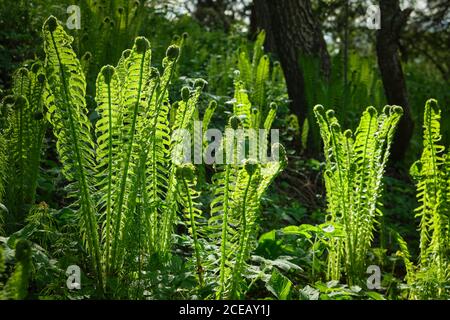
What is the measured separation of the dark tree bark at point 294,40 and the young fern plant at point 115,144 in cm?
245

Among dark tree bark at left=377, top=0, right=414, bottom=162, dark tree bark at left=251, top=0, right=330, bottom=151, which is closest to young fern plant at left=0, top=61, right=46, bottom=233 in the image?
dark tree bark at left=251, top=0, right=330, bottom=151

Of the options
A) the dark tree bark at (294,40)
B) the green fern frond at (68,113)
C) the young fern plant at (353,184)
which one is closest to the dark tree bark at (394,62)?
the dark tree bark at (294,40)

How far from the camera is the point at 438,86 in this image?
22.6 feet

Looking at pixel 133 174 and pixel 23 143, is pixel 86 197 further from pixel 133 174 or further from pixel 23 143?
pixel 23 143

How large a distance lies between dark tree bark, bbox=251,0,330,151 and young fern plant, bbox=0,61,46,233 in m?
2.50

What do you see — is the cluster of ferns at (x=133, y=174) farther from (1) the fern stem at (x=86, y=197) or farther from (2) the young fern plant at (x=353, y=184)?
(2) the young fern plant at (x=353, y=184)

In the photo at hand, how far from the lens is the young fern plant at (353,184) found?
83.8 inches

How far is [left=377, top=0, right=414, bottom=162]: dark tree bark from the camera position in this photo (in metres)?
3.67

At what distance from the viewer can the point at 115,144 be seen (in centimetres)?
175

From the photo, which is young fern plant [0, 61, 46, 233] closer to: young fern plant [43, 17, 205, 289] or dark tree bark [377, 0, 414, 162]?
young fern plant [43, 17, 205, 289]

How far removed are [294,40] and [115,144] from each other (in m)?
2.88

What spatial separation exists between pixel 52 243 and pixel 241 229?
0.67 m

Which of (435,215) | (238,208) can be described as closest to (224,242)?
(238,208)

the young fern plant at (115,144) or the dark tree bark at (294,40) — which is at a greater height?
the dark tree bark at (294,40)
